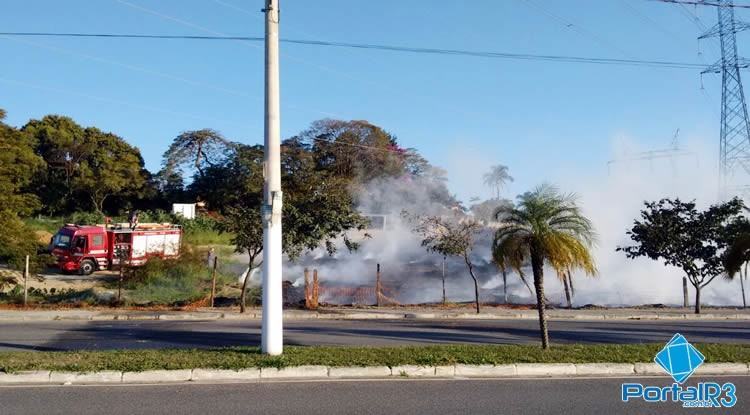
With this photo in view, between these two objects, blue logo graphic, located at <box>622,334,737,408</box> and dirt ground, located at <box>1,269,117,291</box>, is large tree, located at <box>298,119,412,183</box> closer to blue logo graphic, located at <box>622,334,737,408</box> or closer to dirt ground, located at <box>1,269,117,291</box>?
dirt ground, located at <box>1,269,117,291</box>

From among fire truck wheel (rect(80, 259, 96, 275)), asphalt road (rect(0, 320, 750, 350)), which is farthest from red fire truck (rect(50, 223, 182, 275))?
asphalt road (rect(0, 320, 750, 350))

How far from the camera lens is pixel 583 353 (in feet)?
34.4

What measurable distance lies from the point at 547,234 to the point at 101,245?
25936 mm

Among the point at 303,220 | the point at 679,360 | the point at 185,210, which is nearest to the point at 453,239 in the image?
the point at 303,220

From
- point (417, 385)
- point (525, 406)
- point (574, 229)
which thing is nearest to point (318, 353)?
point (417, 385)

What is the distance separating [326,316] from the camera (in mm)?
18984

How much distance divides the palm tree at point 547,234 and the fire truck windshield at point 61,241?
25797mm

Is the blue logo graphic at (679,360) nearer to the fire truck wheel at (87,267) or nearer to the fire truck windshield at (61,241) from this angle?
the fire truck wheel at (87,267)

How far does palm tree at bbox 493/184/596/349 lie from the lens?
1027 cm

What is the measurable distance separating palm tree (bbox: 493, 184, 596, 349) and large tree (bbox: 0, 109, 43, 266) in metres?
17.2

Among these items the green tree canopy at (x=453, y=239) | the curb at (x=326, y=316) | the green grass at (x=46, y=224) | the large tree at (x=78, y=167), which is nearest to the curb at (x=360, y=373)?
the curb at (x=326, y=316)

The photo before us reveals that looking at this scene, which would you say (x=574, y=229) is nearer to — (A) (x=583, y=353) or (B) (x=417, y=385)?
(A) (x=583, y=353)

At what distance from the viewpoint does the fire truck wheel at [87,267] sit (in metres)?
30.1

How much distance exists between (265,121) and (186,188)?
51782mm
